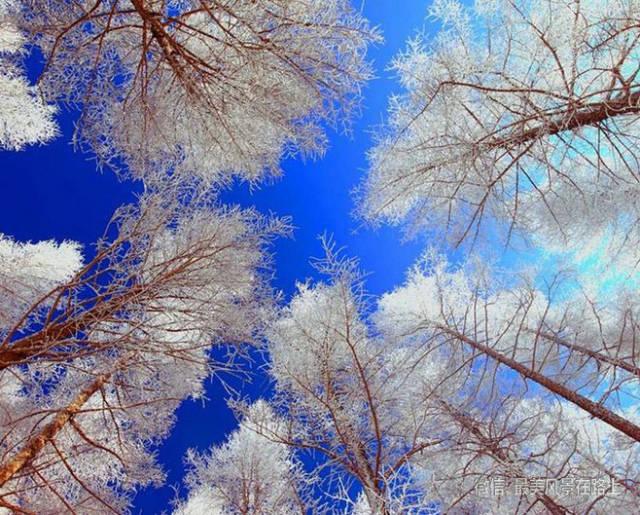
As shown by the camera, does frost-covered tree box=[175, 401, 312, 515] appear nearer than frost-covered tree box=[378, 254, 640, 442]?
No

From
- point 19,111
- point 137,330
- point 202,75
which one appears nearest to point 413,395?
point 137,330

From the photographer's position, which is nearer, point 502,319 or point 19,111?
point 502,319

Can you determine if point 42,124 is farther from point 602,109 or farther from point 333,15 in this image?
point 602,109

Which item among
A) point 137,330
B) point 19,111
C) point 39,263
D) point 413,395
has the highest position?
point 19,111

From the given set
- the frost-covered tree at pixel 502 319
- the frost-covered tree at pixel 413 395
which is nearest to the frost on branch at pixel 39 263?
the frost-covered tree at pixel 413 395

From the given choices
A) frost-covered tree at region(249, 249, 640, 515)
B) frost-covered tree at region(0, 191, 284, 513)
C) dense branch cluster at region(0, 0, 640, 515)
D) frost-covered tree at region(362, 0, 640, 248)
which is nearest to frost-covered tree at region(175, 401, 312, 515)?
dense branch cluster at region(0, 0, 640, 515)

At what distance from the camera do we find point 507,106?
3.34 metres

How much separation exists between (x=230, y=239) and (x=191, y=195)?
560 millimetres

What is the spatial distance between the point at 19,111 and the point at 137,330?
470 centimetres

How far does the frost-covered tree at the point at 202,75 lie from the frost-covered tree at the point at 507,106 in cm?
61

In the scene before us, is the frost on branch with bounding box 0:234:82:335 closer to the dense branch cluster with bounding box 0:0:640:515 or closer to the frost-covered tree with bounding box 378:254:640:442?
the dense branch cluster with bounding box 0:0:640:515

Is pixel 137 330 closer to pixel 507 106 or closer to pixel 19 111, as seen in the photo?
pixel 507 106

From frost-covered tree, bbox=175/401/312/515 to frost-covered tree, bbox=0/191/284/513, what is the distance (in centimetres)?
120

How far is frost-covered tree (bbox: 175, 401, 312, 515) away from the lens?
6523 millimetres
